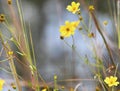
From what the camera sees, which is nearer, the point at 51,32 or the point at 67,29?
the point at 67,29

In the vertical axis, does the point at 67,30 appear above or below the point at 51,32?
above

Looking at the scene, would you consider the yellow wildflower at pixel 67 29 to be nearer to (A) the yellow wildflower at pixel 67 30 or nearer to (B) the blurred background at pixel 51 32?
(A) the yellow wildflower at pixel 67 30

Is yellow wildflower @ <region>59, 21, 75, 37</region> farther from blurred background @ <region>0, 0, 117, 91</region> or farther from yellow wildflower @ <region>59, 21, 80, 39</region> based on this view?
blurred background @ <region>0, 0, 117, 91</region>

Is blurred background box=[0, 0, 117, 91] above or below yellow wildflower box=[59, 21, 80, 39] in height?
below

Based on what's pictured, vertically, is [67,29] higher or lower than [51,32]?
higher

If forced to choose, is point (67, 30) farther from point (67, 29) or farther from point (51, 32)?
point (51, 32)

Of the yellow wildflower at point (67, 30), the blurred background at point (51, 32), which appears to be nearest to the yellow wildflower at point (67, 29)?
the yellow wildflower at point (67, 30)

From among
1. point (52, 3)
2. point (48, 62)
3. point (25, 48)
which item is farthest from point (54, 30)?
point (25, 48)

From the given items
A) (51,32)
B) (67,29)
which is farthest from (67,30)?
(51,32)

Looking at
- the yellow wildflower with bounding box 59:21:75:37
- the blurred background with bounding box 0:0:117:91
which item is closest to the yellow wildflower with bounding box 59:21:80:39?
the yellow wildflower with bounding box 59:21:75:37

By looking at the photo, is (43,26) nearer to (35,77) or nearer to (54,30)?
(54,30)

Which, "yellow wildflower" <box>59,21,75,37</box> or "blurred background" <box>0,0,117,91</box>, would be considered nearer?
"yellow wildflower" <box>59,21,75,37</box>
